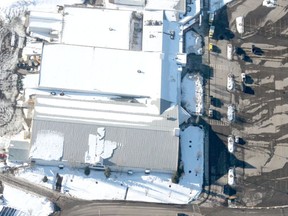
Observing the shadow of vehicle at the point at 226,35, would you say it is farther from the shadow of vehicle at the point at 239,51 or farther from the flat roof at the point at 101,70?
the flat roof at the point at 101,70

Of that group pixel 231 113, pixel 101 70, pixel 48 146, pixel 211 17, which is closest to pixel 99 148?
pixel 48 146

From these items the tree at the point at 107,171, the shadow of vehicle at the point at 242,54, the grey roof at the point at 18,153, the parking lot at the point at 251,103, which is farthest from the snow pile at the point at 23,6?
the tree at the point at 107,171

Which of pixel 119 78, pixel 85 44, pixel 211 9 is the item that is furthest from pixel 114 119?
pixel 211 9

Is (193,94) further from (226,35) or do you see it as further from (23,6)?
(23,6)

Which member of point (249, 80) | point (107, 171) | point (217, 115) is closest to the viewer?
point (107, 171)

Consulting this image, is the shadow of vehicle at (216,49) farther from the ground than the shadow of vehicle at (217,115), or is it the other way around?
the shadow of vehicle at (216,49)

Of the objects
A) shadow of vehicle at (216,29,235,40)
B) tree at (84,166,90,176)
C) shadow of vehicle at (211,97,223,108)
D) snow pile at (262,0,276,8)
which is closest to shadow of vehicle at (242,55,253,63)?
shadow of vehicle at (216,29,235,40)
